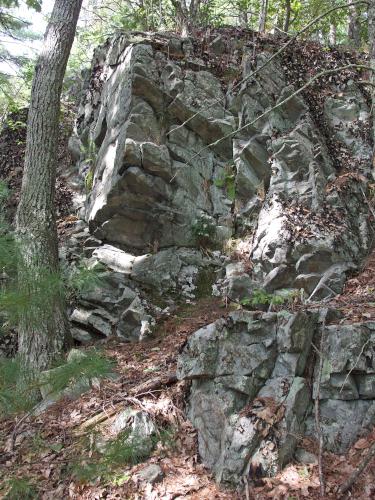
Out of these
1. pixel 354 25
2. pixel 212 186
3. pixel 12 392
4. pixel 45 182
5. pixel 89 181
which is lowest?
pixel 12 392

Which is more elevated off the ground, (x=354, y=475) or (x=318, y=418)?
(x=318, y=418)

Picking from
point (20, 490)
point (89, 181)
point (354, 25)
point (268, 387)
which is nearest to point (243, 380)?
point (268, 387)

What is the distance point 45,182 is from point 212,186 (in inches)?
124

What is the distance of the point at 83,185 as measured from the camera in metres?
8.88

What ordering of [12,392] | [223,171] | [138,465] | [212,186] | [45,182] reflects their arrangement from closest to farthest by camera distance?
[138,465] < [12,392] < [45,182] < [212,186] < [223,171]

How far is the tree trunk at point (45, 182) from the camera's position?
5398 millimetres

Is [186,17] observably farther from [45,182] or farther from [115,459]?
[115,459]

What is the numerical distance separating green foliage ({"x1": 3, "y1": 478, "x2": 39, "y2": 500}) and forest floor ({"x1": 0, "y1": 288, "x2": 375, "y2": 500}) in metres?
0.03

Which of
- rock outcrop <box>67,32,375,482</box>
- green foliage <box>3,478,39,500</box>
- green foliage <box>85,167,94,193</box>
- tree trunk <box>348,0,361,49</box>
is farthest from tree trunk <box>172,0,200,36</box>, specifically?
green foliage <box>3,478,39,500</box>

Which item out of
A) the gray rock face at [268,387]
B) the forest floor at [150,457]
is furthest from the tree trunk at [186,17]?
the gray rock face at [268,387]

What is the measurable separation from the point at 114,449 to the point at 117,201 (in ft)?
14.3

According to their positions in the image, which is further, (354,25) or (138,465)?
(354,25)

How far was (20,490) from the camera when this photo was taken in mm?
3342

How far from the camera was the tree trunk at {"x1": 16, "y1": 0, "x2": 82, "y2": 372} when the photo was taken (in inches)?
213
